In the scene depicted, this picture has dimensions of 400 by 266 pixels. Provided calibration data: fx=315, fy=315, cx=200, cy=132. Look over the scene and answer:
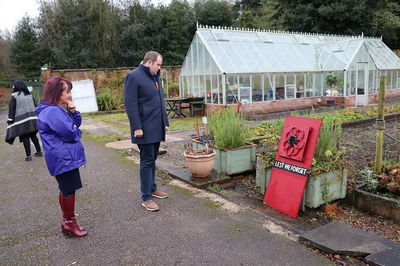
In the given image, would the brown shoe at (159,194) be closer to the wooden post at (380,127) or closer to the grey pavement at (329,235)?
the grey pavement at (329,235)

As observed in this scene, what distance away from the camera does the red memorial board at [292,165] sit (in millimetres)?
3752

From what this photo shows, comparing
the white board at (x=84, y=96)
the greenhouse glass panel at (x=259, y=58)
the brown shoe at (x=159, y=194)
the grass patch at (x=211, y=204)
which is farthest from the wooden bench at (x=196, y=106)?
the grass patch at (x=211, y=204)

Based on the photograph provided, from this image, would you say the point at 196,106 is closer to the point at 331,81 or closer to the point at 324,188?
the point at 331,81

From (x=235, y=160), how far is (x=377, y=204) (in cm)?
207

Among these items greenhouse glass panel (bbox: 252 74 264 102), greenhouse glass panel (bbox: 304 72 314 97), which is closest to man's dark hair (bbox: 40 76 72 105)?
greenhouse glass panel (bbox: 252 74 264 102)

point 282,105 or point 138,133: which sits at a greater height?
point 138,133

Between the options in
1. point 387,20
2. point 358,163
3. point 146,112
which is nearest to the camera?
point 146,112

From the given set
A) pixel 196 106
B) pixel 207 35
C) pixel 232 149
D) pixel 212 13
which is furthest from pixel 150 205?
pixel 212 13

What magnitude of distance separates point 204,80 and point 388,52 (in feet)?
41.3

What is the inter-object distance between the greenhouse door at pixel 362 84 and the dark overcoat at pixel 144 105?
15.3 meters

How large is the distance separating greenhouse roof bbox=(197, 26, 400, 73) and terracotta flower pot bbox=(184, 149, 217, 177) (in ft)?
27.3

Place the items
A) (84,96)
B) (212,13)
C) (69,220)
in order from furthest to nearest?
(212,13), (84,96), (69,220)

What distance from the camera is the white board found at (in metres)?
16.8

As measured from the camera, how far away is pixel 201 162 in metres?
4.72
